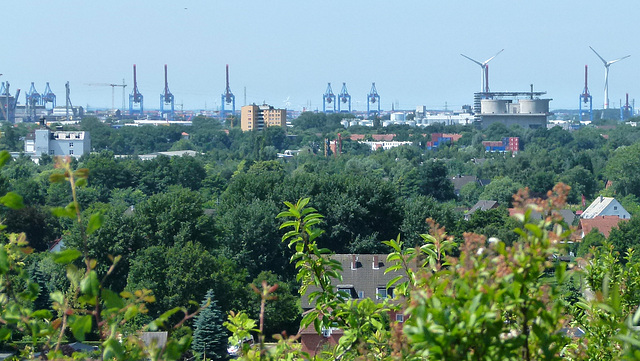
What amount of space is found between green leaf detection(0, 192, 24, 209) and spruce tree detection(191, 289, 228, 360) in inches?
429

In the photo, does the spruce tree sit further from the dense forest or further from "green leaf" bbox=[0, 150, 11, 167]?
"green leaf" bbox=[0, 150, 11, 167]

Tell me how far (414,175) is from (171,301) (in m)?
25.4

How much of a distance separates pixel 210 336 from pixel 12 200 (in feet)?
37.1

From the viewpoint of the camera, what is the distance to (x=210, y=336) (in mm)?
13164

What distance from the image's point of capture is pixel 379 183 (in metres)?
22.7

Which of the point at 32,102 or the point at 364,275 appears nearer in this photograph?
the point at 364,275

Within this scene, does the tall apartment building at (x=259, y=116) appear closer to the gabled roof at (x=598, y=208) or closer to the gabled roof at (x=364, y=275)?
the gabled roof at (x=598, y=208)

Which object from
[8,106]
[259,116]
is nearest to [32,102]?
[8,106]

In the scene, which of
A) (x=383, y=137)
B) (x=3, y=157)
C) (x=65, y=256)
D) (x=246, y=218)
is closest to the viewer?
(x=65, y=256)

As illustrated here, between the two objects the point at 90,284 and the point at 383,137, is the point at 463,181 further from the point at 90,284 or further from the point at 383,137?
the point at 90,284

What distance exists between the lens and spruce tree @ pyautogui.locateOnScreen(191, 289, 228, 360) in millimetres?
13000

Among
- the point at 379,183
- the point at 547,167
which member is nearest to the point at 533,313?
the point at 379,183

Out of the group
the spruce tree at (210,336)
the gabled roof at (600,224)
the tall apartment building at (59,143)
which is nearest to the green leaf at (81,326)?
the spruce tree at (210,336)

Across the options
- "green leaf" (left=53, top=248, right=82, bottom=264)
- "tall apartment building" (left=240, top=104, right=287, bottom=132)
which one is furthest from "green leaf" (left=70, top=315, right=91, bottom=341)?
"tall apartment building" (left=240, top=104, right=287, bottom=132)
